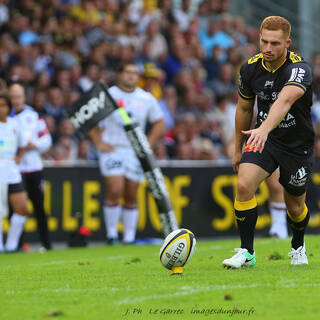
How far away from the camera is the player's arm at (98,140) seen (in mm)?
14205

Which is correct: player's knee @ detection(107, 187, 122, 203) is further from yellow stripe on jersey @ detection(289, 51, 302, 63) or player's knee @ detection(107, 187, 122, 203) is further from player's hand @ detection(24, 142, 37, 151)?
yellow stripe on jersey @ detection(289, 51, 302, 63)

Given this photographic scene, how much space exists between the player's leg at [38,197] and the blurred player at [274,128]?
20.4 ft

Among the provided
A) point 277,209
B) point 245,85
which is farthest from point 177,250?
point 277,209

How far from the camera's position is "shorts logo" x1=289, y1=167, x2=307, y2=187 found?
26.0 feet

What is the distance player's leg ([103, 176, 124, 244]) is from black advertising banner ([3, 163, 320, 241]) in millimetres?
860

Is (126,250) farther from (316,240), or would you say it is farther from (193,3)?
(193,3)

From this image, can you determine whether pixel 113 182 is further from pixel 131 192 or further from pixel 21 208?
pixel 21 208

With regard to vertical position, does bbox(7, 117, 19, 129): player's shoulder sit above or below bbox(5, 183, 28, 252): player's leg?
above

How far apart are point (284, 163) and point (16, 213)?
623cm

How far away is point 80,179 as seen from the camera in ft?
52.2

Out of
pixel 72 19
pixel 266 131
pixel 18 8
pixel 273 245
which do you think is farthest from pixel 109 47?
pixel 266 131

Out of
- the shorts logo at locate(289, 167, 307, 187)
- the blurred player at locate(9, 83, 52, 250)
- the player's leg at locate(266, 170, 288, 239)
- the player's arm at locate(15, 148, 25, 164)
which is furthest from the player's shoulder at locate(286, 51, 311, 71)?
the blurred player at locate(9, 83, 52, 250)

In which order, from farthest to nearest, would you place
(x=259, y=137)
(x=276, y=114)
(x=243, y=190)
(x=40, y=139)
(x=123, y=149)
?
Answer: (x=123, y=149) < (x=40, y=139) < (x=243, y=190) < (x=276, y=114) < (x=259, y=137)

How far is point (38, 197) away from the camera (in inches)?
543
